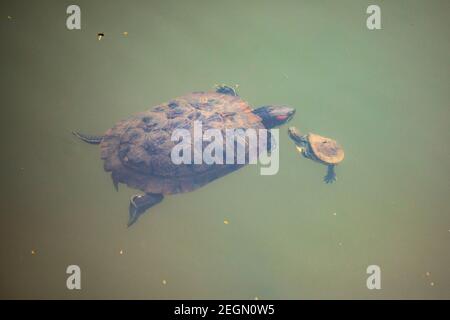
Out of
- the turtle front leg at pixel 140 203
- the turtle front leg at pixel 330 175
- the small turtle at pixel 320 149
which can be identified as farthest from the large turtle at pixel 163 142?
the turtle front leg at pixel 330 175

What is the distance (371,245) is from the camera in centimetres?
237

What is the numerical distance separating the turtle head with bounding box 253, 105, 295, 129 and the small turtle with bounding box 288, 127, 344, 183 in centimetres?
8

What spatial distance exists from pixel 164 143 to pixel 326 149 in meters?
1.01

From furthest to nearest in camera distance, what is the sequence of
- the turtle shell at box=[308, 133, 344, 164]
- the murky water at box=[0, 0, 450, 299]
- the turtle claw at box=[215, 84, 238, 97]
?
the turtle claw at box=[215, 84, 238, 97], the turtle shell at box=[308, 133, 344, 164], the murky water at box=[0, 0, 450, 299]

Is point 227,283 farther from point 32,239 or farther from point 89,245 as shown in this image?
point 32,239

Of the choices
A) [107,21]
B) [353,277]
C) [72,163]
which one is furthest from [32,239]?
[353,277]

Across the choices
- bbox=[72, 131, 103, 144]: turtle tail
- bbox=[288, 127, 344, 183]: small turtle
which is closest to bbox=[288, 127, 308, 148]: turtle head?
bbox=[288, 127, 344, 183]: small turtle

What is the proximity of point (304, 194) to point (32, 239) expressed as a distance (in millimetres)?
1665

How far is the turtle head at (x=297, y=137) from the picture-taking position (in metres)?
2.53

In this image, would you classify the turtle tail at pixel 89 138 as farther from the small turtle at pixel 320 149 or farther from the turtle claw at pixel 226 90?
the small turtle at pixel 320 149

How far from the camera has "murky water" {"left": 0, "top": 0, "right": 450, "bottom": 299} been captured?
2.33 m

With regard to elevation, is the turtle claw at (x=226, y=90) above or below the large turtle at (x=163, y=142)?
above

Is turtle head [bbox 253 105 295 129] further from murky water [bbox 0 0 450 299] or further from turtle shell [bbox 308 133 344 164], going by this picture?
turtle shell [bbox 308 133 344 164]
